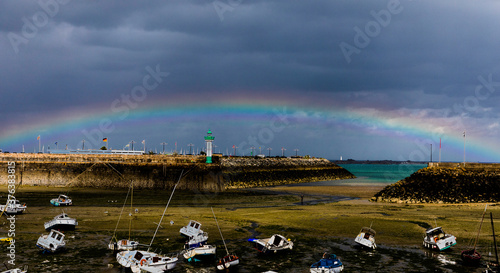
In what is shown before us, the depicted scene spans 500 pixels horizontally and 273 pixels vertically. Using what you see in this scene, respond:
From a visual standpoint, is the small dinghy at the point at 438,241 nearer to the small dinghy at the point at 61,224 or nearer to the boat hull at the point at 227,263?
the boat hull at the point at 227,263

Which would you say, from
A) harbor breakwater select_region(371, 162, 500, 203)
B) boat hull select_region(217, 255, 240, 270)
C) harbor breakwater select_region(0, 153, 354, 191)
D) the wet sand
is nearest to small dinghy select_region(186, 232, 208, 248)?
the wet sand

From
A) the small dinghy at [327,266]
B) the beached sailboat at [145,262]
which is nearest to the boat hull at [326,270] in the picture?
the small dinghy at [327,266]

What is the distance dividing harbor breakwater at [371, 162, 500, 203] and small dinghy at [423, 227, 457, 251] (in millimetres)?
30867

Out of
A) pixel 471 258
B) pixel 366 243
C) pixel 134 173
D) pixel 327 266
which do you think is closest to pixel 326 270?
pixel 327 266

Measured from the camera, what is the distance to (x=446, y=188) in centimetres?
6838

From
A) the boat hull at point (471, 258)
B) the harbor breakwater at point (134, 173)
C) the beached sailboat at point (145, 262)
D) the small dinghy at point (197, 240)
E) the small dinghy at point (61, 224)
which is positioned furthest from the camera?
the harbor breakwater at point (134, 173)

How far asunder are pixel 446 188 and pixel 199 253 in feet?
168

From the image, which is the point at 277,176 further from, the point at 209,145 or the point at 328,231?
the point at 328,231

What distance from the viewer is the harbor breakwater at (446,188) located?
6569 centimetres

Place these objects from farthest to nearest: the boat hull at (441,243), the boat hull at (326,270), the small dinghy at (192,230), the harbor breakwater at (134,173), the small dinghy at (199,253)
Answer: the harbor breakwater at (134,173)
the small dinghy at (192,230)
the boat hull at (441,243)
the small dinghy at (199,253)
the boat hull at (326,270)

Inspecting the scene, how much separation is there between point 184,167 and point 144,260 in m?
66.5

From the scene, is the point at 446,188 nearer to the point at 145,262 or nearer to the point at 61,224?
the point at 145,262

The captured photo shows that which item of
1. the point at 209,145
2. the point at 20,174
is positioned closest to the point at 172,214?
the point at 209,145

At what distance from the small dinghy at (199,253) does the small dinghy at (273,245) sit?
376 cm
